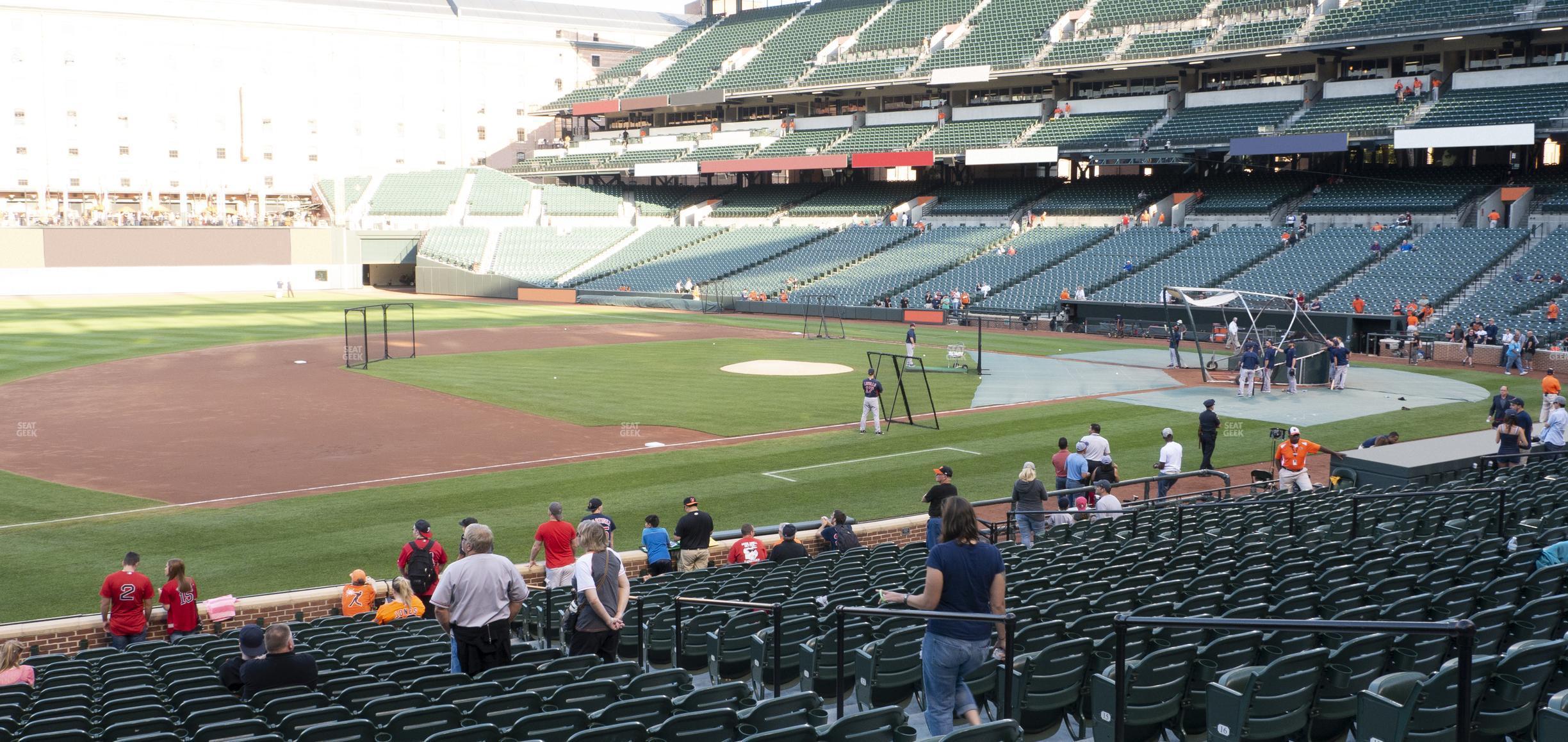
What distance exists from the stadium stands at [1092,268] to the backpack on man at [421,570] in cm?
4536

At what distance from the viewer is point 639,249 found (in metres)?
81.2

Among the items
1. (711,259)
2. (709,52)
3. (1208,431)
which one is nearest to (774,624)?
(1208,431)

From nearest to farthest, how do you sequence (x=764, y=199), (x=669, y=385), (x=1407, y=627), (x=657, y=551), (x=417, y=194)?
(x=1407, y=627) < (x=657, y=551) < (x=669, y=385) < (x=764, y=199) < (x=417, y=194)

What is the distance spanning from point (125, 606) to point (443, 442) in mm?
14018

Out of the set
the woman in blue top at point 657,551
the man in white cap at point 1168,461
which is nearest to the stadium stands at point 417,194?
the man in white cap at point 1168,461

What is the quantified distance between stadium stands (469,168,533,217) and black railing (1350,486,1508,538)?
77.5 metres

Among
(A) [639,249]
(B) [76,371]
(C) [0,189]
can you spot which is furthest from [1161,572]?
(C) [0,189]

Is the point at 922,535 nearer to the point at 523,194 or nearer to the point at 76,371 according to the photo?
the point at 76,371

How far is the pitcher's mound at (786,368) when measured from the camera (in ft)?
129

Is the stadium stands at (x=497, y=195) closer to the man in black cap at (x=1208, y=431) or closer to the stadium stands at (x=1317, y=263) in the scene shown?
the stadium stands at (x=1317, y=263)

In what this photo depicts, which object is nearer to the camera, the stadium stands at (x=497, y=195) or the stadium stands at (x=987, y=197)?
the stadium stands at (x=987, y=197)

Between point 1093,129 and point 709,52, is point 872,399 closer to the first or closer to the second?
point 1093,129

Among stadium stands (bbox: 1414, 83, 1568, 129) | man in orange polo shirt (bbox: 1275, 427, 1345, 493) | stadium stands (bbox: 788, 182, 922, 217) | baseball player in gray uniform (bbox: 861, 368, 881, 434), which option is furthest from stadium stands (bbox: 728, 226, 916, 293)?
man in orange polo shirt (bbox: 1275, 427, 1345, 493)

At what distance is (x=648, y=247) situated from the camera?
81312 millimetres
